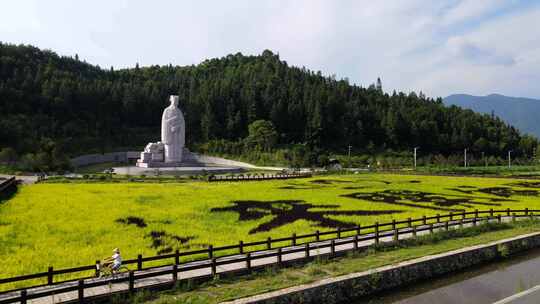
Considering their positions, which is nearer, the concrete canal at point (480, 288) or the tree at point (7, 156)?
the concrete canal at point (480, 288)

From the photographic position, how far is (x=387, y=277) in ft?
63.8

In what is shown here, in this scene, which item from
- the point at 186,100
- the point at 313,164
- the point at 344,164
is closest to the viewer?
the point at 313,164

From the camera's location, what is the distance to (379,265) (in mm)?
20047

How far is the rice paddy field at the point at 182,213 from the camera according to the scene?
77.1ft

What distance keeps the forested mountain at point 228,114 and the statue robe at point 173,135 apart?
2408 cm

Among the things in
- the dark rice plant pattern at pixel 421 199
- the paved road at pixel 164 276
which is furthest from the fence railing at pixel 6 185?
the dark rice plant pattern at pixel 421 199

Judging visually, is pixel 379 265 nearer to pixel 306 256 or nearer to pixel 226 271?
pixel 306 256

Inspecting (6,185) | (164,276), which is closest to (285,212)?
(164,276)

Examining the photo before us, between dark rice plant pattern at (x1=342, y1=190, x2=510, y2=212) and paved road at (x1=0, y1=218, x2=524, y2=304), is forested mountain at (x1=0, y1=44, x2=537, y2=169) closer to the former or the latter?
dark rice plant pattern at (x1=342, y1=190, x2=510, y2=212)

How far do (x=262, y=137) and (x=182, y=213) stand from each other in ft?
296

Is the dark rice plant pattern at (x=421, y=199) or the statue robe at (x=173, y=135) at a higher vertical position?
the statue robe at (x=173, y=135)

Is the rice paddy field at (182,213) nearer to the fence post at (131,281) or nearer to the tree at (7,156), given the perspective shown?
the fence post at (131,281)

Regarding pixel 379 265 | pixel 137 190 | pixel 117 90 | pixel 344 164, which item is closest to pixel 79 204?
pixel 137 190

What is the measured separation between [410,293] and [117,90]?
143 metres
